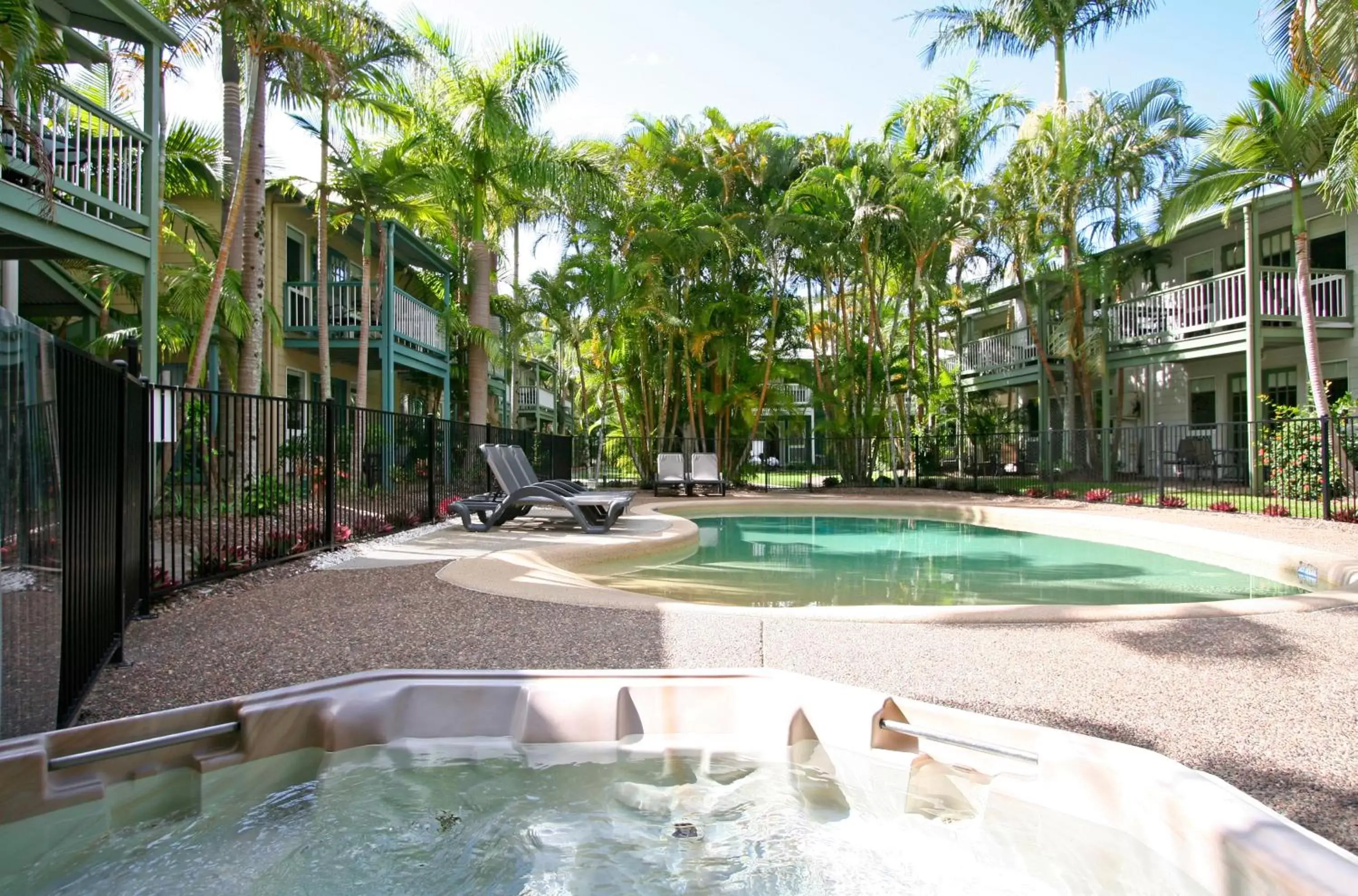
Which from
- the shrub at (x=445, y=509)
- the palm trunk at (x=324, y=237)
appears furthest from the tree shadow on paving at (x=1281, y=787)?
the palm trunk at (x=324, y=237)

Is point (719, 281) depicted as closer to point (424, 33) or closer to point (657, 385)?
point (657, 385)

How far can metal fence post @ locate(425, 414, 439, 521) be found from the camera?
1099 cm

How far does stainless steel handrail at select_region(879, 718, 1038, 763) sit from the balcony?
1537 cm

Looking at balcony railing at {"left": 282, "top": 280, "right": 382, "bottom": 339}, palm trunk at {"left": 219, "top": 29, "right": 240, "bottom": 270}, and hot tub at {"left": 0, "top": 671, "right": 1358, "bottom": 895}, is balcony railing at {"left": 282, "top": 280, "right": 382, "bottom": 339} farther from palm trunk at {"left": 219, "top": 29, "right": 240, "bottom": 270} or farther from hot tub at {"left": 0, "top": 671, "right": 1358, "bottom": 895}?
hot tub at {"left": 0, "top": 671, "right": 1358, "bottom": 895}

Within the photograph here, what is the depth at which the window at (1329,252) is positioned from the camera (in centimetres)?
1728

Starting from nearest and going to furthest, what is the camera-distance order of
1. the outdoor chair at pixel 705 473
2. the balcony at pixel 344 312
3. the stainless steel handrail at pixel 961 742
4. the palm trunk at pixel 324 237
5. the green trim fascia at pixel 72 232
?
the stainless steel handrail at pixel 961 742 < the green trim fascia at pixel 72 232 < the palm trunk at pixel 324 237 < the balcony at pixel 344 312 < the outdoor chair at pixel 705 473

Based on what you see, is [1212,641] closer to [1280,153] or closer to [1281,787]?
[1281,787]

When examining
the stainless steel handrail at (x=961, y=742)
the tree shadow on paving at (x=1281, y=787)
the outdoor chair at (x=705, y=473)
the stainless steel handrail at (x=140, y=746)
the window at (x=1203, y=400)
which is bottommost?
the tree shadow on paving at (x=1281, y=787)

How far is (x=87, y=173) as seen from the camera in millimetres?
8125

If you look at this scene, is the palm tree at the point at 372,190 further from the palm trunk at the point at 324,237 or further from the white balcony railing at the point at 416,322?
the white balcony railing at the point at 416,322

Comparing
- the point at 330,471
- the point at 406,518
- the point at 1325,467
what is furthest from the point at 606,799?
the point at 1325,467

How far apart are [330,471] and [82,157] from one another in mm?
4982

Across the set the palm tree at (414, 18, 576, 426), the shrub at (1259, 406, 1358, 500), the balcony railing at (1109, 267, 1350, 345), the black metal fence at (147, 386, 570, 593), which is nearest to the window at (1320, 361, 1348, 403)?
the balcony railing at (1109, 267, 1350, 345)

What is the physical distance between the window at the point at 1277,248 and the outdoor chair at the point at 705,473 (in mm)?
13311
